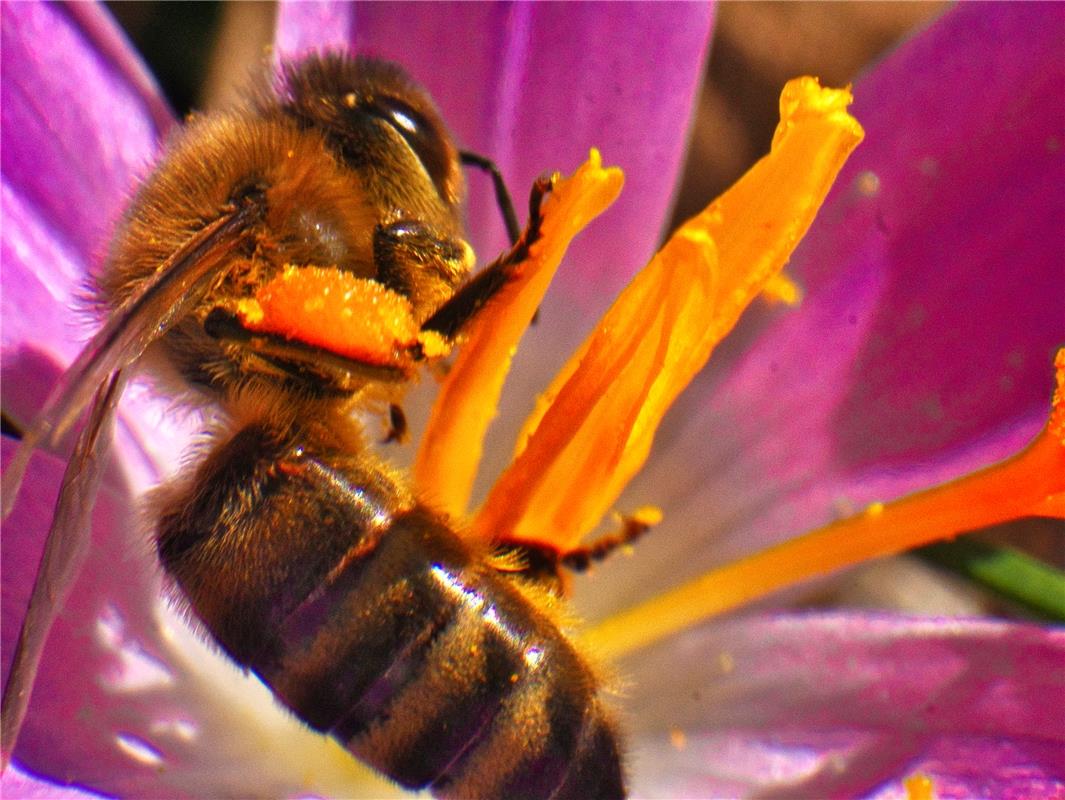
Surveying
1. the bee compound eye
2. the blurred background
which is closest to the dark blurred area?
the blurred background

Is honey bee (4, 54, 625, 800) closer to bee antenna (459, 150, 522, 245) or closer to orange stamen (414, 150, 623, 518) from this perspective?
orange stamen (414, 150, 623, 518)

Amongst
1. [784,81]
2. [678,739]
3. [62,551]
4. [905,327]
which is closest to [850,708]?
[678,739]

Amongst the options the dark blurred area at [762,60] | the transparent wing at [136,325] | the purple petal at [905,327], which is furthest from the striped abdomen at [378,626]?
the dark blurred area at [762,60]

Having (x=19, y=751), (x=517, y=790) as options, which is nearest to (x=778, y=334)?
(x=517, y=790)

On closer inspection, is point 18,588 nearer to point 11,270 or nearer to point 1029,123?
point 11,270

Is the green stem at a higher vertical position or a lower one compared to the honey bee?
higher
